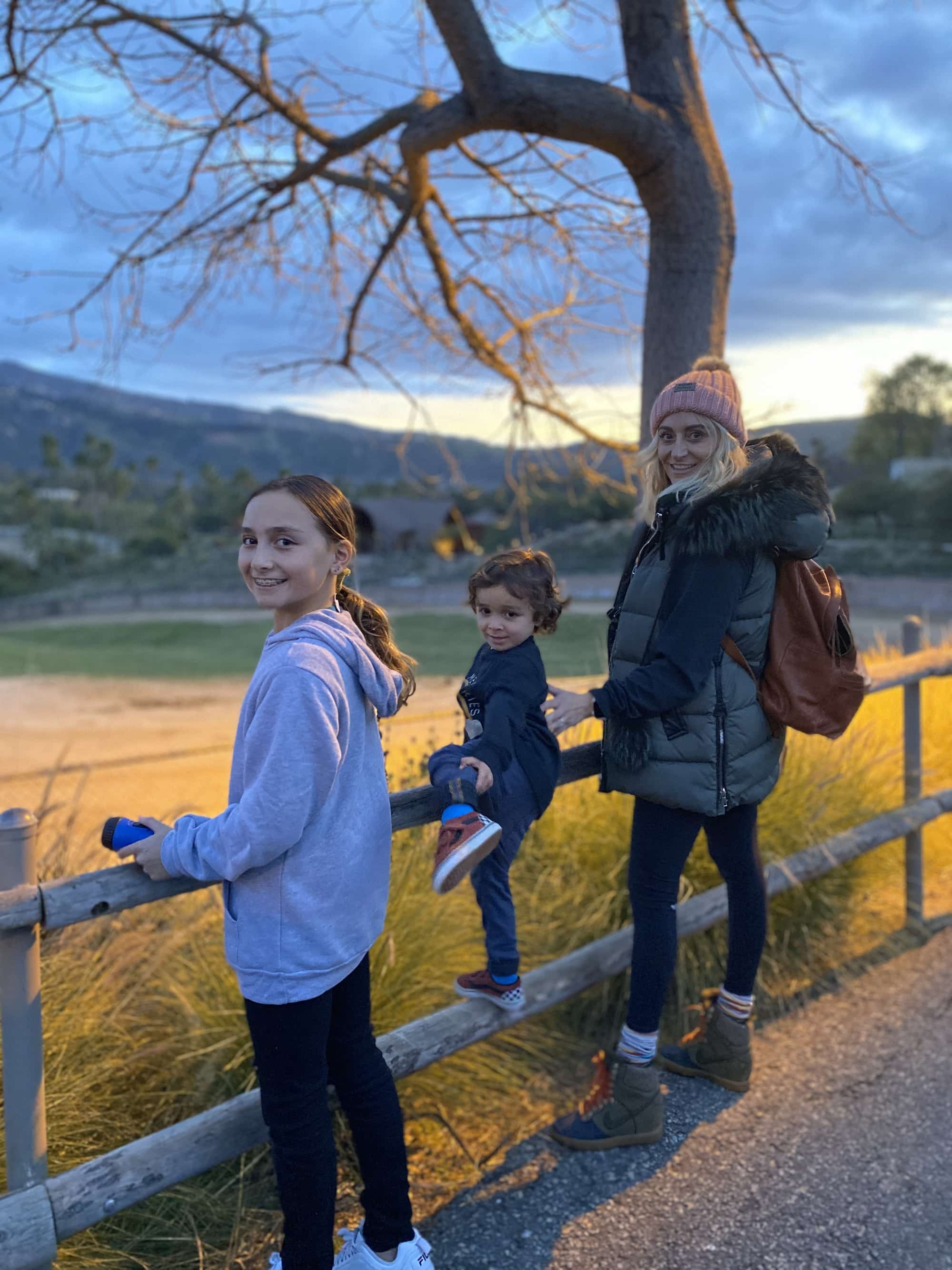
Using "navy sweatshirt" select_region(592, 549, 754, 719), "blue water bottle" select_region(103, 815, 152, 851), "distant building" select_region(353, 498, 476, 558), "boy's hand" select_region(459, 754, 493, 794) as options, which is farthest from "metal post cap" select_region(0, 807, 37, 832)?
"distant building" select_region(353, 498, 476, 558)

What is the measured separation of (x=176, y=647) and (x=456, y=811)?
2676 centimetres

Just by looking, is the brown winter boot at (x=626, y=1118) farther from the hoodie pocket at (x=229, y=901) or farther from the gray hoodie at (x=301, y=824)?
the hoodie pocket at (x=229, y=901)

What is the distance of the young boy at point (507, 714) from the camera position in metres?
2.08

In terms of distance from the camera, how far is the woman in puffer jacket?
2277 mm

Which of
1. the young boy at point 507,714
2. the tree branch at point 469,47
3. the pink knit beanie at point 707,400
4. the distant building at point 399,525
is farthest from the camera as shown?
the distant building at point 399,525

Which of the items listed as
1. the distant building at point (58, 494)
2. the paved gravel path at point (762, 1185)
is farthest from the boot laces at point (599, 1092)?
the distant building at point (58, 494)

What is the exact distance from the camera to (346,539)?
197cm

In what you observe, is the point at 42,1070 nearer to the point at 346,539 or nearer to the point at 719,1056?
the point at 346,539

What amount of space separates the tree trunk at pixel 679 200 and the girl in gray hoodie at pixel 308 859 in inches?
102

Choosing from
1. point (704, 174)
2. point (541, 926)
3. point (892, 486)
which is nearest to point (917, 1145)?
point (541, 926)

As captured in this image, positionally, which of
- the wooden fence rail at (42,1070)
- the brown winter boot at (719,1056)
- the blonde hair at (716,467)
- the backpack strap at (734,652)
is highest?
the blonde hair at (716,467)

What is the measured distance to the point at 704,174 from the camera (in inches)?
161

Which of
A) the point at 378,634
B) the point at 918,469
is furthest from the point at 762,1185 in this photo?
the point at 918,469

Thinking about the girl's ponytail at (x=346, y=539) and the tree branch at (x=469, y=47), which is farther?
the tree branch at (x=469, y=47)
